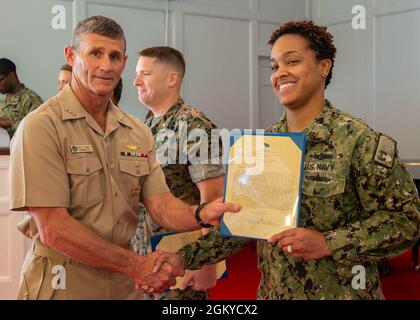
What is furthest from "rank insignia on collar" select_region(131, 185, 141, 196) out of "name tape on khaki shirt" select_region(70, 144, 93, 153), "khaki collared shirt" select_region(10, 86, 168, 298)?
"name tape on khaki shirt" select_region(70, 144, 93, 153)

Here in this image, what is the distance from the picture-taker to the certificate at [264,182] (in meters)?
1.49

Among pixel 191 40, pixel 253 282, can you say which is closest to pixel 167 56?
pixel 253 282

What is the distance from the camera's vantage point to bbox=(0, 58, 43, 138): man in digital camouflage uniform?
4.85 meters

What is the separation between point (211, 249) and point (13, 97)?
3.77 m

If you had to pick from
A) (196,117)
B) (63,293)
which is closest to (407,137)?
(196,117)

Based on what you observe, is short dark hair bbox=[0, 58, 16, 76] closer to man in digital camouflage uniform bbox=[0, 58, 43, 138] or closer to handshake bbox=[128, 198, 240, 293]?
man in digital camouflage uniform bbox=[0, 58, 43, 138]

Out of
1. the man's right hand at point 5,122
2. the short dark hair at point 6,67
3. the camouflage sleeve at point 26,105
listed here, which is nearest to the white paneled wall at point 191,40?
→ the short dark hair at point 6,67

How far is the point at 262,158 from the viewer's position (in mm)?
1528

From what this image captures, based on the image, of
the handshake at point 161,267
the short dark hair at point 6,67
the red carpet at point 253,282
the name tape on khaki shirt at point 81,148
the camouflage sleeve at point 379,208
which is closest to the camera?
the camouflage sleeve at point 379,208

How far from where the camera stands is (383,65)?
643 centimetres

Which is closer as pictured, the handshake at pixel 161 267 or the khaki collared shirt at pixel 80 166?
the khaki collared shirt at pixel 80 166

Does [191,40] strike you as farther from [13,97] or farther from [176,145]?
[176,145]

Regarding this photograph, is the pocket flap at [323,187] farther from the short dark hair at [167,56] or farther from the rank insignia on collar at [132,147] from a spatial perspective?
the short dark hair at [167,56]

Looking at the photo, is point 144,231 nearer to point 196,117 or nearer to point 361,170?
point 196,117
